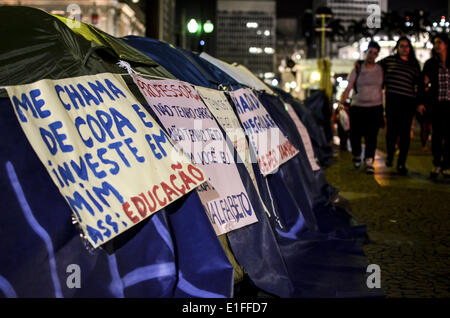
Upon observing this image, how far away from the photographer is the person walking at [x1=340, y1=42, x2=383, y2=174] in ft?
31.6

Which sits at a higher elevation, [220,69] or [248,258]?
[220,69]

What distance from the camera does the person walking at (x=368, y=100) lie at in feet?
31.6

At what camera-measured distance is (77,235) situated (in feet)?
9.16

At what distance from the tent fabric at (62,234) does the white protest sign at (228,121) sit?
3.31 feet

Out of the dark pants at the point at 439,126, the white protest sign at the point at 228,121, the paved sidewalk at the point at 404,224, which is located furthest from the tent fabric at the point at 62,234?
the dark pants at the point at 439,126

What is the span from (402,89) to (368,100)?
547mm

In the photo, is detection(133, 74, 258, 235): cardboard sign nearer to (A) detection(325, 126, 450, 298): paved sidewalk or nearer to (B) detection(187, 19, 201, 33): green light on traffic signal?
(A) detection(325, 126, 450, 298): paved sidewalk

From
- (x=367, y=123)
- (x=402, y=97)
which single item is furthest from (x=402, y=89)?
(x=367, y=123)

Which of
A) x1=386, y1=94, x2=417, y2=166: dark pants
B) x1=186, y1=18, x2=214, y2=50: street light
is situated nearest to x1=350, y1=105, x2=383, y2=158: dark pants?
x1=386, y1=94, x2=417, y2=166: dark pants

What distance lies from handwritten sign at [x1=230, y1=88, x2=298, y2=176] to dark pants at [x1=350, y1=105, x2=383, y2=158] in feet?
15.2

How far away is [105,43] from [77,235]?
1407 mm

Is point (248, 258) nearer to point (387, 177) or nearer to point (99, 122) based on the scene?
point (99, 122)
